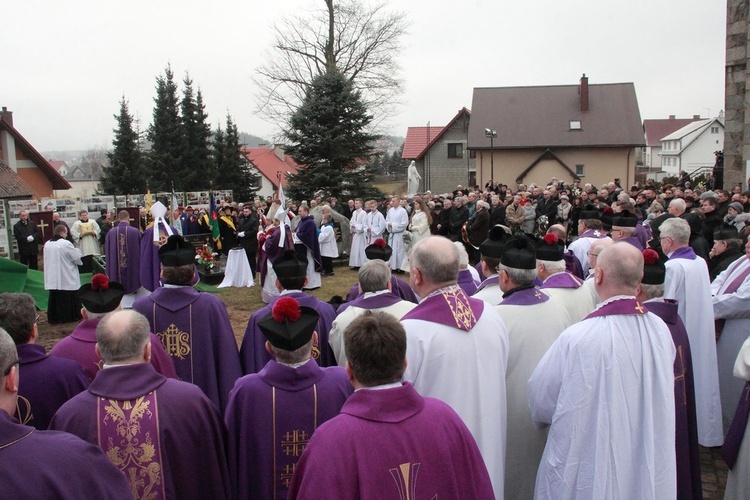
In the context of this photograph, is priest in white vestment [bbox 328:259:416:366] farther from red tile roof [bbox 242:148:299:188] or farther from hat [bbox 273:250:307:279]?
red tile roof [bbox 242:148:299:188]

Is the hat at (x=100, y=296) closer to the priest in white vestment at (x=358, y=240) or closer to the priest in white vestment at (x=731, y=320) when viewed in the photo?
the priest in white vestment at (x=731, y=320)

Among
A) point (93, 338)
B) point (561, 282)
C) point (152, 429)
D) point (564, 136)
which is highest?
point (564, 136)

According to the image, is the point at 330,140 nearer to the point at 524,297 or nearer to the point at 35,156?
the point at 35,156

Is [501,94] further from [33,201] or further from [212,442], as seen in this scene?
[212,442]

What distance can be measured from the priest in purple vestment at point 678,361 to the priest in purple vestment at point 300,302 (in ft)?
7.33

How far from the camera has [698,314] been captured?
5668 mm

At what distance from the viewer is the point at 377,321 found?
247 centimetres

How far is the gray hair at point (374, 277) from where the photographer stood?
4.58 metres

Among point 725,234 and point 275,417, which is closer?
point 275,417

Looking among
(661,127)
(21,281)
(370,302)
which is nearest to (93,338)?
(370,302)

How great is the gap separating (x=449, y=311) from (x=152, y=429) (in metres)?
1.61

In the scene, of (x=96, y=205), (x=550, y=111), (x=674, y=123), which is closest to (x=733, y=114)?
(x=96, y=205)

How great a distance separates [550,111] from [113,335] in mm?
43617

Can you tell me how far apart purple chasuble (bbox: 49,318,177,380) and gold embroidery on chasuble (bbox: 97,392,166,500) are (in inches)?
44.3
